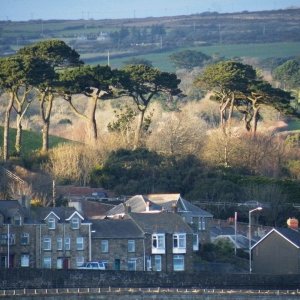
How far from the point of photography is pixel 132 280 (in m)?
71.8

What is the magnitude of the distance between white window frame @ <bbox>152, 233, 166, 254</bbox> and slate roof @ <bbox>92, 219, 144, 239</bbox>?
0.71 metres

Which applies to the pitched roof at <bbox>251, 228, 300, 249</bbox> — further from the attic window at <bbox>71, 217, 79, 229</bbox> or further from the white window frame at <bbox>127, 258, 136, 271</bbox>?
the attic window at <bbox>71, 217, 79, 229</bbox>

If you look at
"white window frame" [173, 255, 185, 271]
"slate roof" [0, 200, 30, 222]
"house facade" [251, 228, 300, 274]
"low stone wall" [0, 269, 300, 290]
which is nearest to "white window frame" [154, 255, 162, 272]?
"white window frame" [173, 255, 185, 271]

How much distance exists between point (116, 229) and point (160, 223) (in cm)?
211

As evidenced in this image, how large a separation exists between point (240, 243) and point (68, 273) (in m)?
17.3

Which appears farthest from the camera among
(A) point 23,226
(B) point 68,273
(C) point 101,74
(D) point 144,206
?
(C) point 101,74

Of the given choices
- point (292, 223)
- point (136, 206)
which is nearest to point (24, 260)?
point (136, 206)

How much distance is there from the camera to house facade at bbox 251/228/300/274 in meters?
79.8

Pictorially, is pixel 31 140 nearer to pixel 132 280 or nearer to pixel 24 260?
pixel 24 260

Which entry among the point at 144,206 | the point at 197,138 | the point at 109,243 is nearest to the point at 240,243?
the point at 144,206

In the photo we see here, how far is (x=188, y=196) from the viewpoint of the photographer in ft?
302

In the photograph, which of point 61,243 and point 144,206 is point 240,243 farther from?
point 61,243

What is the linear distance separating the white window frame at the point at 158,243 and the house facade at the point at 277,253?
4592mm

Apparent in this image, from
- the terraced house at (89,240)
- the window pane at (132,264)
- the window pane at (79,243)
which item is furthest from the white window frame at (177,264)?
the window pane at (79,243)
